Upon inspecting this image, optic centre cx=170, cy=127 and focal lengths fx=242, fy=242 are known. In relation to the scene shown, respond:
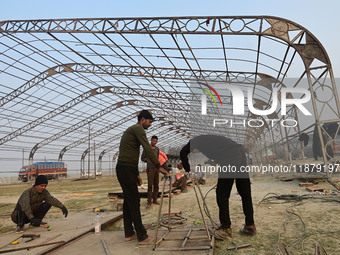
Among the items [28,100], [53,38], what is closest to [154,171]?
[53,38]

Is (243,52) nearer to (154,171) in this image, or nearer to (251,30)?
(251,30)

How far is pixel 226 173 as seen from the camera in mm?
3547

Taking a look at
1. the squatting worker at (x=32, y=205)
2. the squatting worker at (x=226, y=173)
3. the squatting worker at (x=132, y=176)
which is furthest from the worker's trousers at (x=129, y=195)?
the squatting worker at (x=32, y=205)

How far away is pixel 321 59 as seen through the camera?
29.9ft

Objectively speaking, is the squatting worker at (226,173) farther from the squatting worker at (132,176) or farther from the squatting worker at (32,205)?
the squatting worker at (32,205)

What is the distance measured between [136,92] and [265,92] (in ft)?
35.0

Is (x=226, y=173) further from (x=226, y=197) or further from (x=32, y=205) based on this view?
(x=32, y=205)

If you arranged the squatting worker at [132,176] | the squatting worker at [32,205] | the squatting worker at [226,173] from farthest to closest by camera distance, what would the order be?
the squatting worker at [32,205] < the squatting worker at [226,173] < the squatting worker at [132,176]

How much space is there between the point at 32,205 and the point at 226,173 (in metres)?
3.65

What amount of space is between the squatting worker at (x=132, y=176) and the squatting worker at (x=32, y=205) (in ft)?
6.20

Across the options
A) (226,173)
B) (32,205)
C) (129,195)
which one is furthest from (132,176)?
(32,205)

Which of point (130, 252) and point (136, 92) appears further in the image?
point (136, 92)

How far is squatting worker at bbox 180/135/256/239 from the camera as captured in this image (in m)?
3.53

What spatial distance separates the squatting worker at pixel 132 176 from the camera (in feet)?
10.9
